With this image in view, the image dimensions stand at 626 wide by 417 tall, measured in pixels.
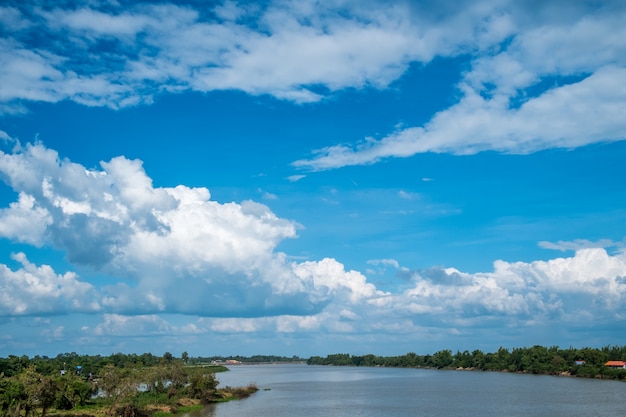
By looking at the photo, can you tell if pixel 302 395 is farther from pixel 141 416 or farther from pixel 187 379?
pixel 141 416

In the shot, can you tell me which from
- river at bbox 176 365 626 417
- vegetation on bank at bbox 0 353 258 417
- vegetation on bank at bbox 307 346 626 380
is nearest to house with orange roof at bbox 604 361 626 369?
vegetation on bank at bbox 307 346 626 380

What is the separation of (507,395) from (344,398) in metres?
23.1

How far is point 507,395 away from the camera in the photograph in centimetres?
8025

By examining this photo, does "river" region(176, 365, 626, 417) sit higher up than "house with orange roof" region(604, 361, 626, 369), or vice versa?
"house with orange roof" region(604, 361, 626, 369)

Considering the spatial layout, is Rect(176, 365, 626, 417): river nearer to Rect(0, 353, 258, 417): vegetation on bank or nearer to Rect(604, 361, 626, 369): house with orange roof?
Rect(0, 353, 258, 417): vegetation on bank

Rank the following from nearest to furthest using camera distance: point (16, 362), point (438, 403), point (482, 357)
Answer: point (438, 403), point (16, 362), point (482, 357)

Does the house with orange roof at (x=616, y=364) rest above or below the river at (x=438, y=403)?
above

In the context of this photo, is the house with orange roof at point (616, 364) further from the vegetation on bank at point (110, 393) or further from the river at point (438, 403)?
the vegetation on bank at point (110, 393)

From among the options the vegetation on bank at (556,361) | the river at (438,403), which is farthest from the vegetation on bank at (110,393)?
the vegetation on bank at (556,361)

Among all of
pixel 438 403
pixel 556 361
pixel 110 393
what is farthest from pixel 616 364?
pixel 110 393

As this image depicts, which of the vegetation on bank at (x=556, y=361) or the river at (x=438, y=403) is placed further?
the vegetation on bank at (x=556, y=361)

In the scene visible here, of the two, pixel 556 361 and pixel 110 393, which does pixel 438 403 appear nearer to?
pixel 110 393

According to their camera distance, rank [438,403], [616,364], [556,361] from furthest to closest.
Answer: [556,361], [616,364], [438,403]

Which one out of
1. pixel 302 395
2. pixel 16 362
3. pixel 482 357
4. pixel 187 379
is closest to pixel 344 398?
pixel 302 395
